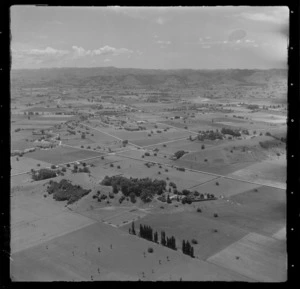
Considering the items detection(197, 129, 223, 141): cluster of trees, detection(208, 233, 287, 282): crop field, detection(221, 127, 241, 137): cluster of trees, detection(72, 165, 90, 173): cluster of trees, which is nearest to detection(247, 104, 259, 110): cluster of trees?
detection(221, 127, 241, 137): cluster of trees

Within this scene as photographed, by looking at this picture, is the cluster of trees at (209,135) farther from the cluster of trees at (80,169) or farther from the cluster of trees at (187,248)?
the cluster of trees at (187,248)

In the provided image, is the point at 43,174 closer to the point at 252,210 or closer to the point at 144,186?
the point at 144,186

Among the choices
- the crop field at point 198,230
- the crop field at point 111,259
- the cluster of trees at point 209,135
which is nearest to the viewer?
the crop field at point 111,259

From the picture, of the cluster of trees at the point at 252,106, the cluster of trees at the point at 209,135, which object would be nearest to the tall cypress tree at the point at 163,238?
the cluster of trees at the point at 209,135

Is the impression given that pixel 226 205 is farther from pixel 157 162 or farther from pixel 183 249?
pixel 157 162

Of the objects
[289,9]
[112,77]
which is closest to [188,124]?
[112,77]

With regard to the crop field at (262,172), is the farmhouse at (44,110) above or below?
above
